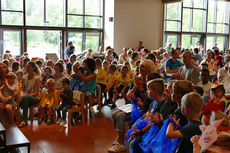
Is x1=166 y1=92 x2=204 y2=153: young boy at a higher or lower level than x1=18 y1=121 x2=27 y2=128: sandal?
higher

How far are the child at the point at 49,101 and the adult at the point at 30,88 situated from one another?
0.15m

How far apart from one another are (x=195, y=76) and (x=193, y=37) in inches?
493

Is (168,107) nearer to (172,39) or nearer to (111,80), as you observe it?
(111,80)

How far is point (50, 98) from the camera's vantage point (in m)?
5.55

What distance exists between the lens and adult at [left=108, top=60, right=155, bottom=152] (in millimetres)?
3787

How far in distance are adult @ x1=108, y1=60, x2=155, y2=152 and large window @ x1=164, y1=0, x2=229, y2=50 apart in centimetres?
1204

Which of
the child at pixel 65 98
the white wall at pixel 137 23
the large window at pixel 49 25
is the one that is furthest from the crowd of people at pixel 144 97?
the white wall at pixel 137 23

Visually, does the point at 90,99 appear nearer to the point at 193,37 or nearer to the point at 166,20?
the point at 166,20

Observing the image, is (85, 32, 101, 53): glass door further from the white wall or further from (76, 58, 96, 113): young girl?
(76, 58, 96, 113): young girl

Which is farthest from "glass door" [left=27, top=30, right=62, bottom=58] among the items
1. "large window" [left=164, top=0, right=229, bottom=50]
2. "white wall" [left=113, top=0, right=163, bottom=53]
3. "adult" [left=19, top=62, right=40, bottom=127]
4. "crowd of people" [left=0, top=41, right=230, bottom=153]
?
"adult" [left=19, top=62, right=40, bottom=127]

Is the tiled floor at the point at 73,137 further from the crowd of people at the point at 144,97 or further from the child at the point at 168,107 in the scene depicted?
the child at the point at 168,107

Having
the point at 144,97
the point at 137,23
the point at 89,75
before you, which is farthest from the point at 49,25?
the point at 144,97

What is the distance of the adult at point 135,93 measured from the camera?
3.79 m

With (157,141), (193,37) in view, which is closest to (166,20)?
(193,37)
